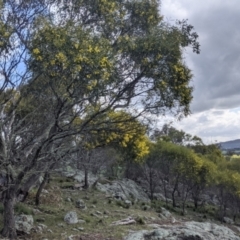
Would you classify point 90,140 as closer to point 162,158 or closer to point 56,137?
point 56,137

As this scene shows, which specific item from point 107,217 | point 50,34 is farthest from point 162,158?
point 50,34

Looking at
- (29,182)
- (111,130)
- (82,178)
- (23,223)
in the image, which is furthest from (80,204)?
(82,178)

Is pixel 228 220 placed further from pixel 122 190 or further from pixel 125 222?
pixel 125 222

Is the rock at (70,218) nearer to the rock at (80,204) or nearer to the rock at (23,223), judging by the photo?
the rock at (23,223)

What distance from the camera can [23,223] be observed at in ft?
42.6

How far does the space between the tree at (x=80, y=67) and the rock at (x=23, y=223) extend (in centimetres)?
60

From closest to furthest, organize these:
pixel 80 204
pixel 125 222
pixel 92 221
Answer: pixel 92 221 < pixel 125 222 < pixel 80 204

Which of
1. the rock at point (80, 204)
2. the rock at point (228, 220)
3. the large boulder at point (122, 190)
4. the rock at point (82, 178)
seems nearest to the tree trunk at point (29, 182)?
the rock at point (80, 204)

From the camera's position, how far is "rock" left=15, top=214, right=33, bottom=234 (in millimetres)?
12750

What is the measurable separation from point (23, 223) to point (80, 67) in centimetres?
597

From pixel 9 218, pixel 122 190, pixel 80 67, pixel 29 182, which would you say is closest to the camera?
pixel 80 67

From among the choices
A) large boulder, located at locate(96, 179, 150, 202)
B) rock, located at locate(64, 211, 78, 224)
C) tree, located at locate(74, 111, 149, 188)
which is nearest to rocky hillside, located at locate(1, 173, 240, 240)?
rock, located at locate(64, 211, 78, 224)

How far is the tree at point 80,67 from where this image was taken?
9.99 m

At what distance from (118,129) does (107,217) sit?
20.0 feet
